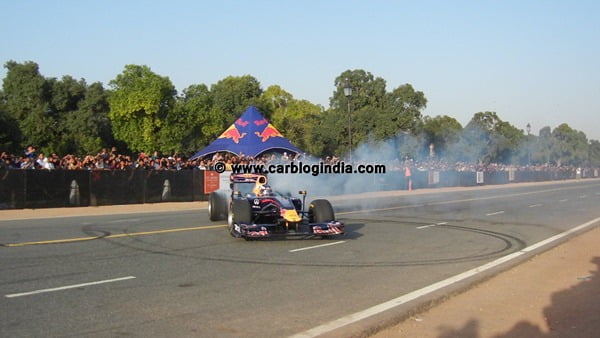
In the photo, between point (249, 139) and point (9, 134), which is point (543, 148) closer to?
point (249, 139)

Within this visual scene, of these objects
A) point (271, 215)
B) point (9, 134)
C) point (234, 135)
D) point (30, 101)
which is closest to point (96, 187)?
point (234, 135)

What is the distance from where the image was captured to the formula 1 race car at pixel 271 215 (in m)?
11.9

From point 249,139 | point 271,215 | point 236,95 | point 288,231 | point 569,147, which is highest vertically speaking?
point 236,95

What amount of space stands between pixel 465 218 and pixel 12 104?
4780cm

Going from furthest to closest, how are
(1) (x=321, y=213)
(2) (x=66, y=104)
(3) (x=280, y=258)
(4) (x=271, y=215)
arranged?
(2) (x=66, y=104)
(1) (x=321, y=213)
(4) (x=271, y=215)
(3) (x=280, y=258)

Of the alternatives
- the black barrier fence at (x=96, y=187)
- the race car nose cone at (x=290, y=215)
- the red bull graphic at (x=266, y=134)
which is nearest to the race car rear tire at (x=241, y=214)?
the race car nose cone at (x=290, y=215)

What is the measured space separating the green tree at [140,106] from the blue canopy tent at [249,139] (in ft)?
83.9

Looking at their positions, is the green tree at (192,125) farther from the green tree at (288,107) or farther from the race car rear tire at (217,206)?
the race car rear tire at (217,206)

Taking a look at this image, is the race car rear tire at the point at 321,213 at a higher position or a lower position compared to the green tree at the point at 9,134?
lower

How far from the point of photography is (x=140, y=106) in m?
52.1

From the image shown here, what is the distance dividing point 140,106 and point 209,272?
45.4 m

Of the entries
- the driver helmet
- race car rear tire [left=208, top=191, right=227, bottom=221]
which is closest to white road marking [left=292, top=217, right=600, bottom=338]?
the driver helmet

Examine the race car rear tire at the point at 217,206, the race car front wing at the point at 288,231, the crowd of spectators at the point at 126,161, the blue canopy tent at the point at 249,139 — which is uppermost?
the blue canopy tent at the point at 249,139

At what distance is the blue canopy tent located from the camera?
28000 mm
